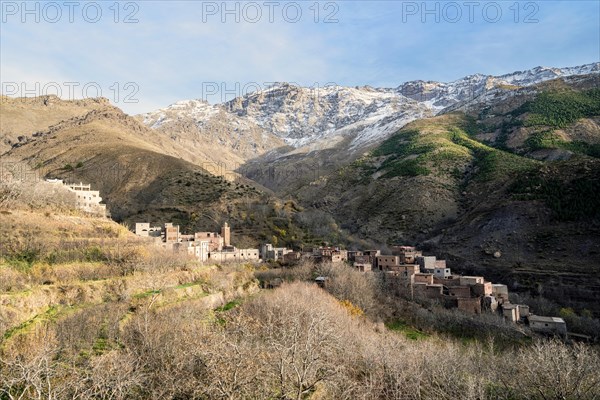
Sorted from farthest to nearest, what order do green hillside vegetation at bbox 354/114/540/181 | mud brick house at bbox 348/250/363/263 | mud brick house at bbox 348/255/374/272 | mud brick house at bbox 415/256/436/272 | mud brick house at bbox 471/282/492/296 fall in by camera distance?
green hillside vegetation at bbox 354/114/540/181
mud brick house at bbox 348/250/363/263
mud brick house at bbox 415/256/436/272
mud brick house at bbox 348/255/374/272
mud brick house at bbox 471/282/492/296

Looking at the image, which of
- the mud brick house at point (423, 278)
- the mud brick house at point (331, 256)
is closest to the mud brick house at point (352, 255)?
the mud brick house at point (331, 256)

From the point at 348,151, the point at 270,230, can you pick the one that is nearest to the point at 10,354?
the point at 270,230

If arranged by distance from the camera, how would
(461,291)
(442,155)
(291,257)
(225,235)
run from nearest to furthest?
(461,291) < (291,257) < (225,235) < (442,155)

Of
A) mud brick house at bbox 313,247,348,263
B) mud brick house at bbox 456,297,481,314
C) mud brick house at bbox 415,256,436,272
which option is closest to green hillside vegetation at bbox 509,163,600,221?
mud brick house at bbox 415,256,436,272

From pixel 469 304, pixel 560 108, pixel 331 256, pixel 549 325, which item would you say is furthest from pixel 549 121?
pixel 549 325

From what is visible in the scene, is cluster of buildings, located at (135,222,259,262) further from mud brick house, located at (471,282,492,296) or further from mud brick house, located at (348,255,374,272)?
mud brick house, located at (471,282,492,296)

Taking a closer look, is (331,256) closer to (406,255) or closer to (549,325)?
(406,255)

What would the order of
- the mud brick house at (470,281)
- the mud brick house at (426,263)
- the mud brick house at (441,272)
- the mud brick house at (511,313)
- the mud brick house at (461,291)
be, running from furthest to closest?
1. the mud brick house at (426,263)
2. the mud brick house at (441,272)
3. the mud brick house at (470,281)
4. the mud brick house at (461,291)
5. the mud brick house at (511,313)

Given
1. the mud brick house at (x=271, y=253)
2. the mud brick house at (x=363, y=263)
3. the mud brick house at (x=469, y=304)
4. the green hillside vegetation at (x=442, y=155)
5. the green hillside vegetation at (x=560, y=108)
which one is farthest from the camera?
the green hillside vegetation at (x=560, y=108)

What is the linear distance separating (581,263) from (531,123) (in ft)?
215

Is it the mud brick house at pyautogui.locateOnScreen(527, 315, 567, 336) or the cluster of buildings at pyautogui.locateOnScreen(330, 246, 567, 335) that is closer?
the mud brick house at pyautogui.locateOnScreen(527, 315, 567, 336)

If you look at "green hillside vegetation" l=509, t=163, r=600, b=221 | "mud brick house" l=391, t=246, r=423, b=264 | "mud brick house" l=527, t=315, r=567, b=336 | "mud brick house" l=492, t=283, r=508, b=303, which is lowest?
"mud brick house" l=527, t=315, r=567, b=336

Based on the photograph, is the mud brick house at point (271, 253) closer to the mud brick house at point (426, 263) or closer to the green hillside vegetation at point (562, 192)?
the mud brick house at point (426, 263)

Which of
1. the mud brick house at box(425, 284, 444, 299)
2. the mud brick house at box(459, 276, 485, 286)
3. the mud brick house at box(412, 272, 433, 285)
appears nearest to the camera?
the mud brick house at box(425, 284, 444, 299)
